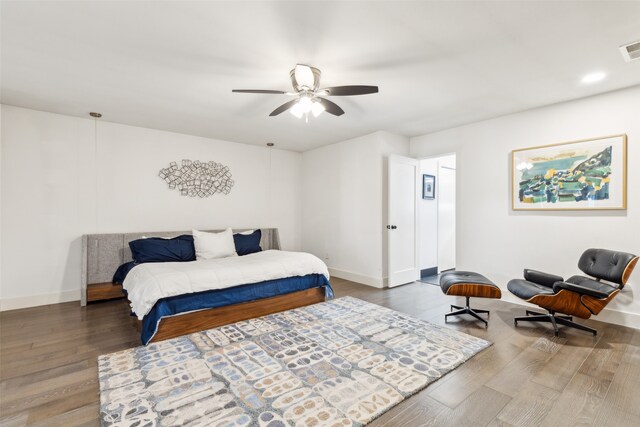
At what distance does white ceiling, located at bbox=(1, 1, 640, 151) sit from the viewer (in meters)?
1.98

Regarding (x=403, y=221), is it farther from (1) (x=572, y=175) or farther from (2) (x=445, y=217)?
(1) (x=572, y=175)

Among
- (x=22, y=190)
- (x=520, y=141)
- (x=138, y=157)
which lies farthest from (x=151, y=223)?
(x=520, y=141)

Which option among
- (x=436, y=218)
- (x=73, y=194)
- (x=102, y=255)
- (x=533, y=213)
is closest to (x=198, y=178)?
(x=73, y=194)

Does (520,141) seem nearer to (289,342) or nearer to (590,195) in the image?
(590,195)

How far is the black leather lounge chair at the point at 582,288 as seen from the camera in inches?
106

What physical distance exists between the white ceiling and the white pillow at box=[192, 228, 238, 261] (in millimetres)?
1766

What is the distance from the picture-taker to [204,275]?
3.08m

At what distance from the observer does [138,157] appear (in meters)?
4.59

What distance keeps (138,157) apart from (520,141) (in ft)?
18.2

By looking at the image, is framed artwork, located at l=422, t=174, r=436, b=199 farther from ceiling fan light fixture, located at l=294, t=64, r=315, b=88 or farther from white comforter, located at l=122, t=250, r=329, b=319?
ceiling fan light fixture, located at l=294, t=64, r=315, b=88

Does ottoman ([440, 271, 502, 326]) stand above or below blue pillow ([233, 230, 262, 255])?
below

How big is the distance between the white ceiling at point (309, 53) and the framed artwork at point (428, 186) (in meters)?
1.90

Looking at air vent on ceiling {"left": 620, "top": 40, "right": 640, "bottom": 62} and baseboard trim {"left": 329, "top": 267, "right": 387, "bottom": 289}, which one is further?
baseboard trim {"left": 329, "top": 267, "right": 387, "bottom": 289}

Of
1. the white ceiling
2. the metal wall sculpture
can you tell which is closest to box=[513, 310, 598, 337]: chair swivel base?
the white ceiling
